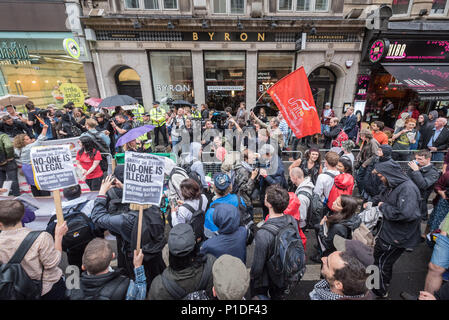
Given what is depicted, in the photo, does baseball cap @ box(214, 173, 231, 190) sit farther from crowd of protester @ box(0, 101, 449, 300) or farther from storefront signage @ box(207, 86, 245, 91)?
storefront signage @ box(207, 86, 245, 91)

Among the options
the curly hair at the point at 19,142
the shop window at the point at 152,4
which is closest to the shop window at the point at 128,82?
the shop window at the point at 152,4

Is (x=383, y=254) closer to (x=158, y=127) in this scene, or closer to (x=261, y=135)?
(x=261, y=135)

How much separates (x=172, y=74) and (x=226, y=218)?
1184cm

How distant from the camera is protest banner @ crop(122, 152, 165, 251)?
Result: 2540 mm

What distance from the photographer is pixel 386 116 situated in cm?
1297

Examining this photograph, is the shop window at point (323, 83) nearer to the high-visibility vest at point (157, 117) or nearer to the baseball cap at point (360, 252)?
the high-visibility vest at point (157, 117)

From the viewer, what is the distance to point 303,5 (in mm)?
11164

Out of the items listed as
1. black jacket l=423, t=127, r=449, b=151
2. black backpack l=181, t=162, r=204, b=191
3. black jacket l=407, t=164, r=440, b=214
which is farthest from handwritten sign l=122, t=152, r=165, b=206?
black jacket l=423, t=127, r=449, b=151

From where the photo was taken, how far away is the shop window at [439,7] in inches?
425

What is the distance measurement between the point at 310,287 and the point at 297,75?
160 inches

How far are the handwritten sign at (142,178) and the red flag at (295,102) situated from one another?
3078 millimetres

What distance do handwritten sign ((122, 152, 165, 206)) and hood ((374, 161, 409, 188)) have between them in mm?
3200

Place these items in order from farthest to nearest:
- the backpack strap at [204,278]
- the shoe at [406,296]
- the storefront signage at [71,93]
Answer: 1. the storefront signage at [71,93]
2. the shoe at [406,296]
3. the backpack strap at [204,278]
